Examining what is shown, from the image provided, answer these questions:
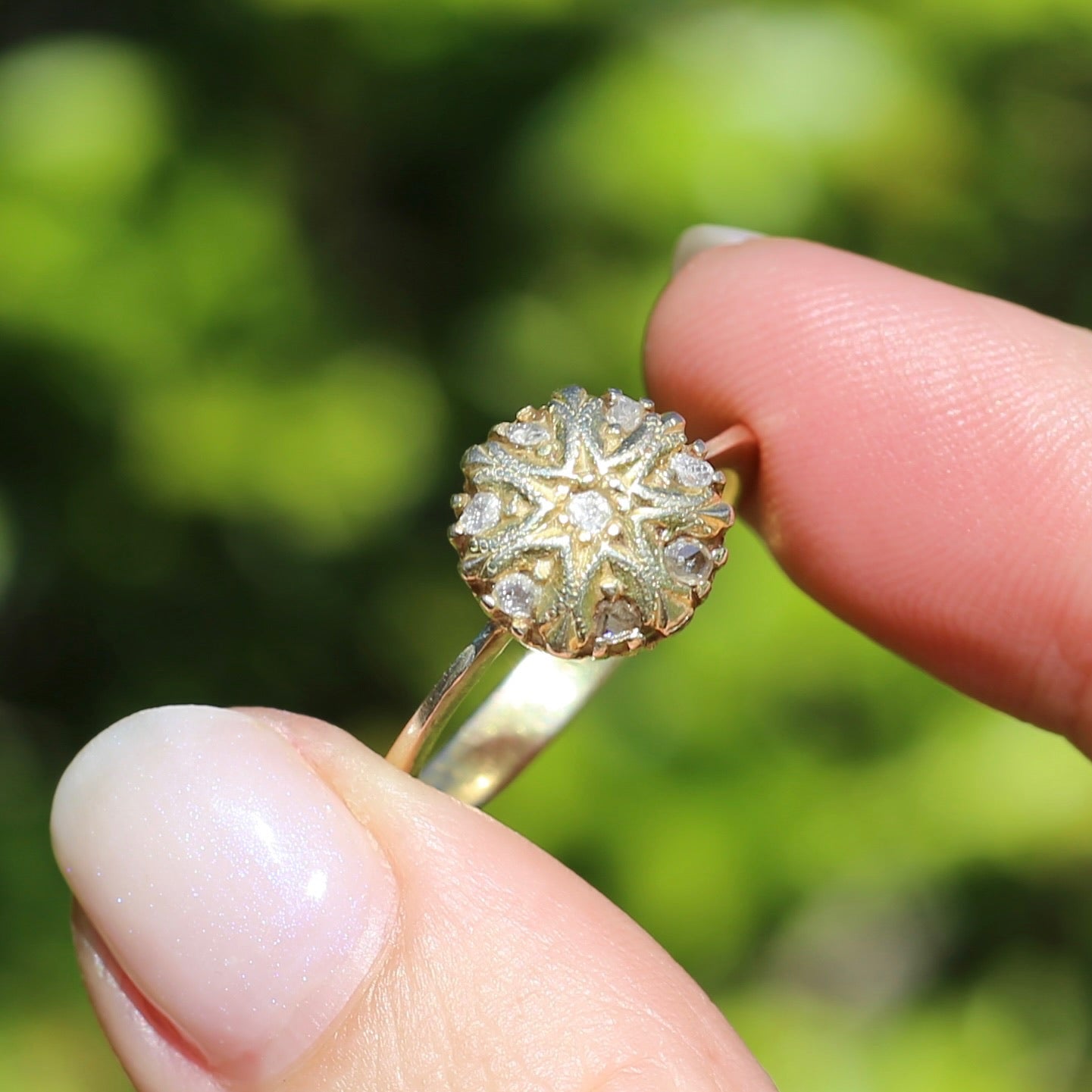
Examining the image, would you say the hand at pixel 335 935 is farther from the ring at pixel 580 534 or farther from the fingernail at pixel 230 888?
the ring at pixel 580 534

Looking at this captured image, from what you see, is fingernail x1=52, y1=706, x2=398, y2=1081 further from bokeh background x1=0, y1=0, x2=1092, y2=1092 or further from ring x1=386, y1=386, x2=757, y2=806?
bokeh background x1=0, y1=0, x2=1092, y2=1092

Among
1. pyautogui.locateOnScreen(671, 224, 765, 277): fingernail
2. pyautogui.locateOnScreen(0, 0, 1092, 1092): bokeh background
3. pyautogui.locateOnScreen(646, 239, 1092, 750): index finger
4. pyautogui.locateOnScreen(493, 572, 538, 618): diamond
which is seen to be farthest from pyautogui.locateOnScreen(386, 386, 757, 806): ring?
pyautogui.locateOnScreen(0, 0, 1092, 1092): bokeh background

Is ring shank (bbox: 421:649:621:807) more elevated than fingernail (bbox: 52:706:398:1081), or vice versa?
fingernail (bbox: 52:706:398:1081)

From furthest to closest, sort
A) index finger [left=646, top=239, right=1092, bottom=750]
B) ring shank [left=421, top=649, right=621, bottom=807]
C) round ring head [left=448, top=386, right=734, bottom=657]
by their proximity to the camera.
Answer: ring shank [left=421, top=649, right=621, bottom=807] < index finger [left=646, top=239, right=1092, bottom=750] < round ring head [left=448, top=386, right=734, bottom=657]

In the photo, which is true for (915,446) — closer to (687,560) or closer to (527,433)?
(687,560)

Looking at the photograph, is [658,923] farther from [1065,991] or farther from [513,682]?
[1065,991]

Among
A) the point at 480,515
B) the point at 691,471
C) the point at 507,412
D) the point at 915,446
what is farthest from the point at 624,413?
the point at 507,412
